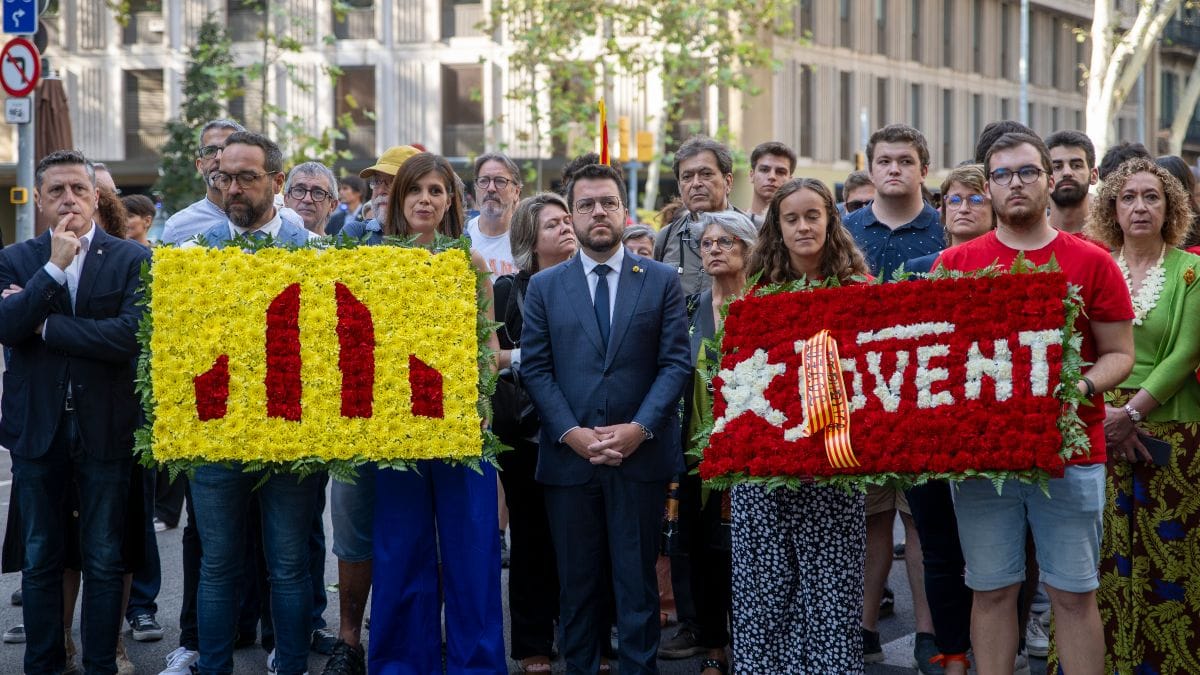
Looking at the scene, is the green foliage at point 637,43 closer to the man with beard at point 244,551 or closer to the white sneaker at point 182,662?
the white sneaker at point 182,662

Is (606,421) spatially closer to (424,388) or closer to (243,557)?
(424,388)

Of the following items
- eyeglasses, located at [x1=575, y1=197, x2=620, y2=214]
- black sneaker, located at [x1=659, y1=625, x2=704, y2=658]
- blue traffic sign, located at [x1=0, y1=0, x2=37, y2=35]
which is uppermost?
blue traffic sign, located at [x1=0, y1=0, x2=37, y2=35]

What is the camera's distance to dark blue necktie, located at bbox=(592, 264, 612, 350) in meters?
6.70

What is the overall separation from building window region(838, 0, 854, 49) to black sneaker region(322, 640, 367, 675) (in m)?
38.8

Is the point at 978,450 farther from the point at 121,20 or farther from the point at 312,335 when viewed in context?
the point at 121,20

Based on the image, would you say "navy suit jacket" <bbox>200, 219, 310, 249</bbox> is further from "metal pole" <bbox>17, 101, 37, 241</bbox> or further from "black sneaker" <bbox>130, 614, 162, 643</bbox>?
"metal pole" <bbox>17, 101, 37, 241</bbox>

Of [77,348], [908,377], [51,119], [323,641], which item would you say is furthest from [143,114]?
[908,377]

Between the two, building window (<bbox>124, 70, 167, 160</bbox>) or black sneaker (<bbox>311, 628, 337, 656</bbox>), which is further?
building window (<bbox>124, 70, 167, 160</bbox>)

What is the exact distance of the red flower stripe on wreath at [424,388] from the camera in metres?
6.36

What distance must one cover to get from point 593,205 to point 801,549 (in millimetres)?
1811

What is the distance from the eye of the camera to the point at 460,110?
39719 mm

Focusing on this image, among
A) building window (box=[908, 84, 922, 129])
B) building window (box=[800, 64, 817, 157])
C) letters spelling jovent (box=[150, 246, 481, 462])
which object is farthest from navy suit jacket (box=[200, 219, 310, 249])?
→ building window (box=[908, 84, 922, 129])

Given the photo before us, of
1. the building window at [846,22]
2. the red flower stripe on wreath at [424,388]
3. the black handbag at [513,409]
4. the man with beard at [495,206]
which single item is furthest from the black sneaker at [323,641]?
the building window at [846,22]

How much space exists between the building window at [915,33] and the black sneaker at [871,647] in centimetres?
4126
